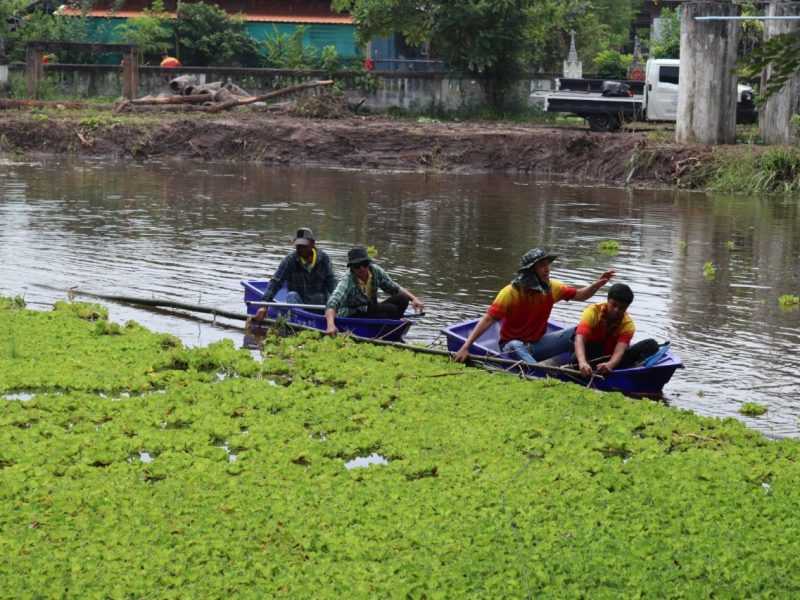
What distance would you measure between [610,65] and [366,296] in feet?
120

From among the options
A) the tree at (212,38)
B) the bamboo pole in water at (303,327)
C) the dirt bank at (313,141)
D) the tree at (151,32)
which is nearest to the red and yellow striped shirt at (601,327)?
the bamboo pole in water at (303,327)

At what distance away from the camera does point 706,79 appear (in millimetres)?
35688

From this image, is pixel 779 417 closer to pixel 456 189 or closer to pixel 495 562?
pixel 495 562

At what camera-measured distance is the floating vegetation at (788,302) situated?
19139mm

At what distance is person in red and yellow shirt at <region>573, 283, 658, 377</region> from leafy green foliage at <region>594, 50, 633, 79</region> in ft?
116

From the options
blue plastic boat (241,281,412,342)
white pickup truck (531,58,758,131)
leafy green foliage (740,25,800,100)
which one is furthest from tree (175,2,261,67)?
leafy green foliage (740,25,800,100)

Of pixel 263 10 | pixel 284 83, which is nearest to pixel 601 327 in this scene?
pixel 284 83

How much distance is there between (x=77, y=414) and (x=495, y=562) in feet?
15.8

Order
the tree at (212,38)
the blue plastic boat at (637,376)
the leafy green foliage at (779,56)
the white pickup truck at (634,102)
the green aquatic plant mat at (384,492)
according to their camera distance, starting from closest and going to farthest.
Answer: the leafy green foliage at (779,56) → the green aquatic plant mat at (384,492) → the blue plastic boat at (637,376) → the white pickup truck at (634,102) → the tree at (212,38)

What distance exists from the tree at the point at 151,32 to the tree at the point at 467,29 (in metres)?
7.49

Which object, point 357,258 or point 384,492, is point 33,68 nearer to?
point 357,258

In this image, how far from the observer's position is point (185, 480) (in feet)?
32.7

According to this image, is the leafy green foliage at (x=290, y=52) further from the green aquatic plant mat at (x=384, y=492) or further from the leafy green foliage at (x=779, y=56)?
the leafy green foliage at (x=779, y=56)

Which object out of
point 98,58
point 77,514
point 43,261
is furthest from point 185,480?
point 98,58
